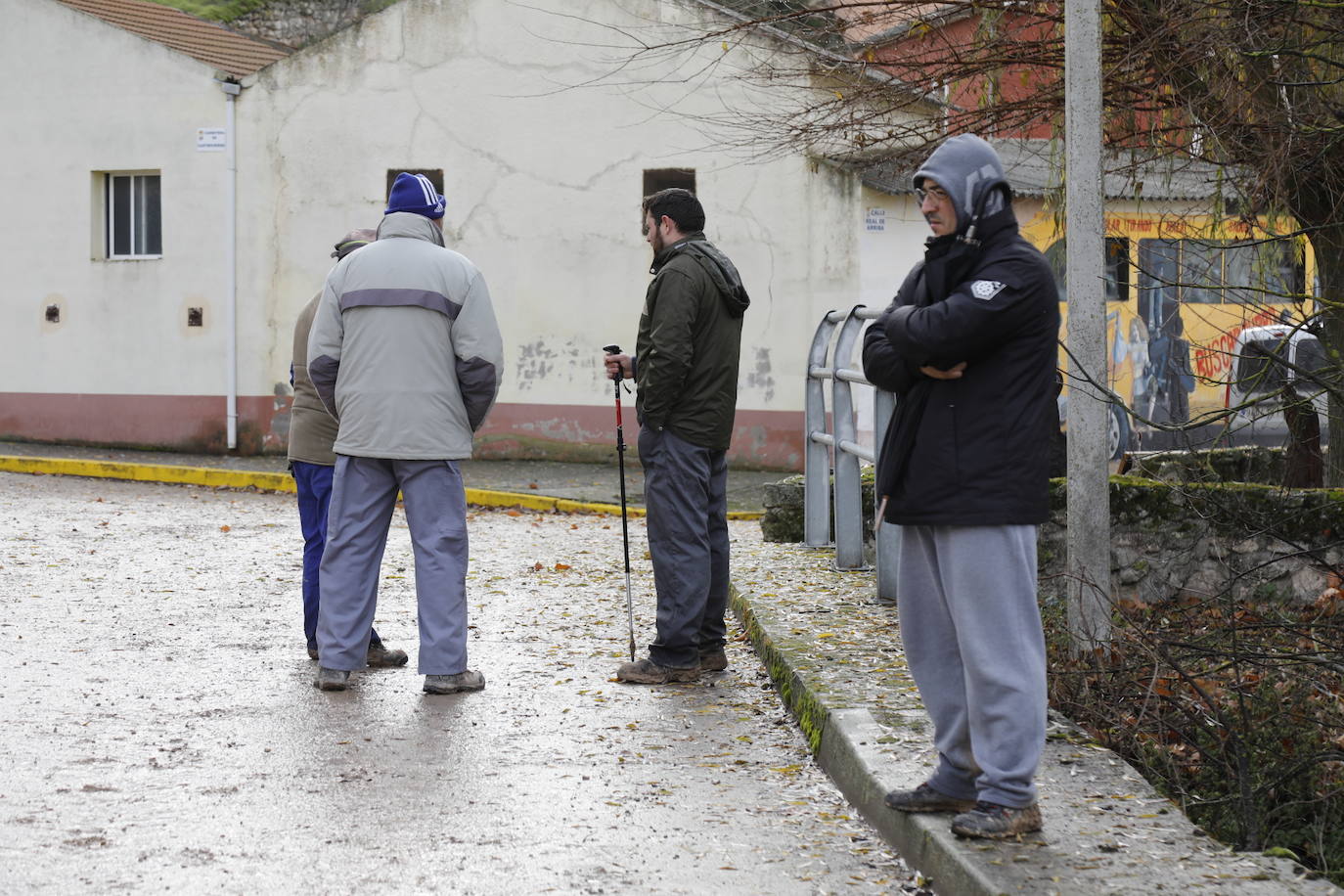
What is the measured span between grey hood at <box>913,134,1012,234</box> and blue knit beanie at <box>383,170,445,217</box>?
2.92 meters

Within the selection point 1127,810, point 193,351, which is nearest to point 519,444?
point 193,351

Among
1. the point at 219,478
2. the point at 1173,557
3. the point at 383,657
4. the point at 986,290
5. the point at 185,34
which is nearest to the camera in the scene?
the point at 986,290

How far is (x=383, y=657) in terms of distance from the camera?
6719 mm

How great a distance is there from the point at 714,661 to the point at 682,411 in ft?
3.61

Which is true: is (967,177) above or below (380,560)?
above

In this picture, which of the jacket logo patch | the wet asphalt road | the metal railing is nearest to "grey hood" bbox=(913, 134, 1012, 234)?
the jacket logo patch

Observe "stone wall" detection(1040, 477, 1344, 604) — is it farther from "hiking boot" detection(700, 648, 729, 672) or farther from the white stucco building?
the white stucco building

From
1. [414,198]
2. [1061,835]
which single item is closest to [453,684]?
[414,198]

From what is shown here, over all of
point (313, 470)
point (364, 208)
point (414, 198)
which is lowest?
point (313, 470)

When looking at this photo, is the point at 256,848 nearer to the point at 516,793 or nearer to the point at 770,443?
the point at 516,793

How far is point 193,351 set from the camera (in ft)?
64.0

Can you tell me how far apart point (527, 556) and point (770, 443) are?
26.3 ft

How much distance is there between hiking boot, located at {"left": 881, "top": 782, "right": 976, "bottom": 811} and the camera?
13.4 feet

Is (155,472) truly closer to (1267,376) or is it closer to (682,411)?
(682,411)
